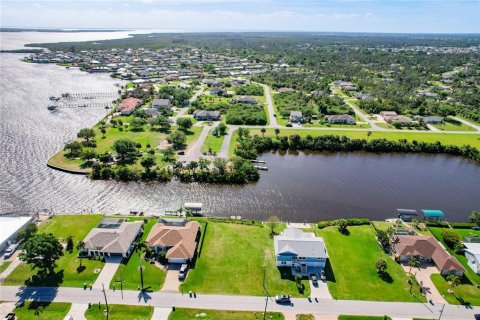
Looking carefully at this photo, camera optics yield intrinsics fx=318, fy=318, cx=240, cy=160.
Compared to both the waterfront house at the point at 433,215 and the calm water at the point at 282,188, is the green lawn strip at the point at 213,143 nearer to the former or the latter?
the calm water at the point at 282,188

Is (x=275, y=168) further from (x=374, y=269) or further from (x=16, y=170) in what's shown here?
(x=16, y=170)

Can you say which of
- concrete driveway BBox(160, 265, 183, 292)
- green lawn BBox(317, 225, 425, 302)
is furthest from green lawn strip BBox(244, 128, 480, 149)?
concrete driveway BBox(160, 265, 183, 292)

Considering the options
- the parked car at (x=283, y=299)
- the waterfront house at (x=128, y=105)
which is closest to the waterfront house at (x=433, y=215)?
the parked car at (x=283, y=299)

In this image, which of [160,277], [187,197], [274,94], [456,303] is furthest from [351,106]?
[160,277]

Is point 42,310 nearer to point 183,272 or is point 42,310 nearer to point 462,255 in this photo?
point 183,272

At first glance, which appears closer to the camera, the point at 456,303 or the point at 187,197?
the point at 456,303

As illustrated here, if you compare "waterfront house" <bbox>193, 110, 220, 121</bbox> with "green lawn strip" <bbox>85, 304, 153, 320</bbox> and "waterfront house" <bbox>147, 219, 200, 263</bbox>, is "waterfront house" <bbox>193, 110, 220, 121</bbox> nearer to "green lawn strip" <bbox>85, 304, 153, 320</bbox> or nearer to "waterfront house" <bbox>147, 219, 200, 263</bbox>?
"waterfront house" <bbox>147, 219, 200, 263</bbox>
